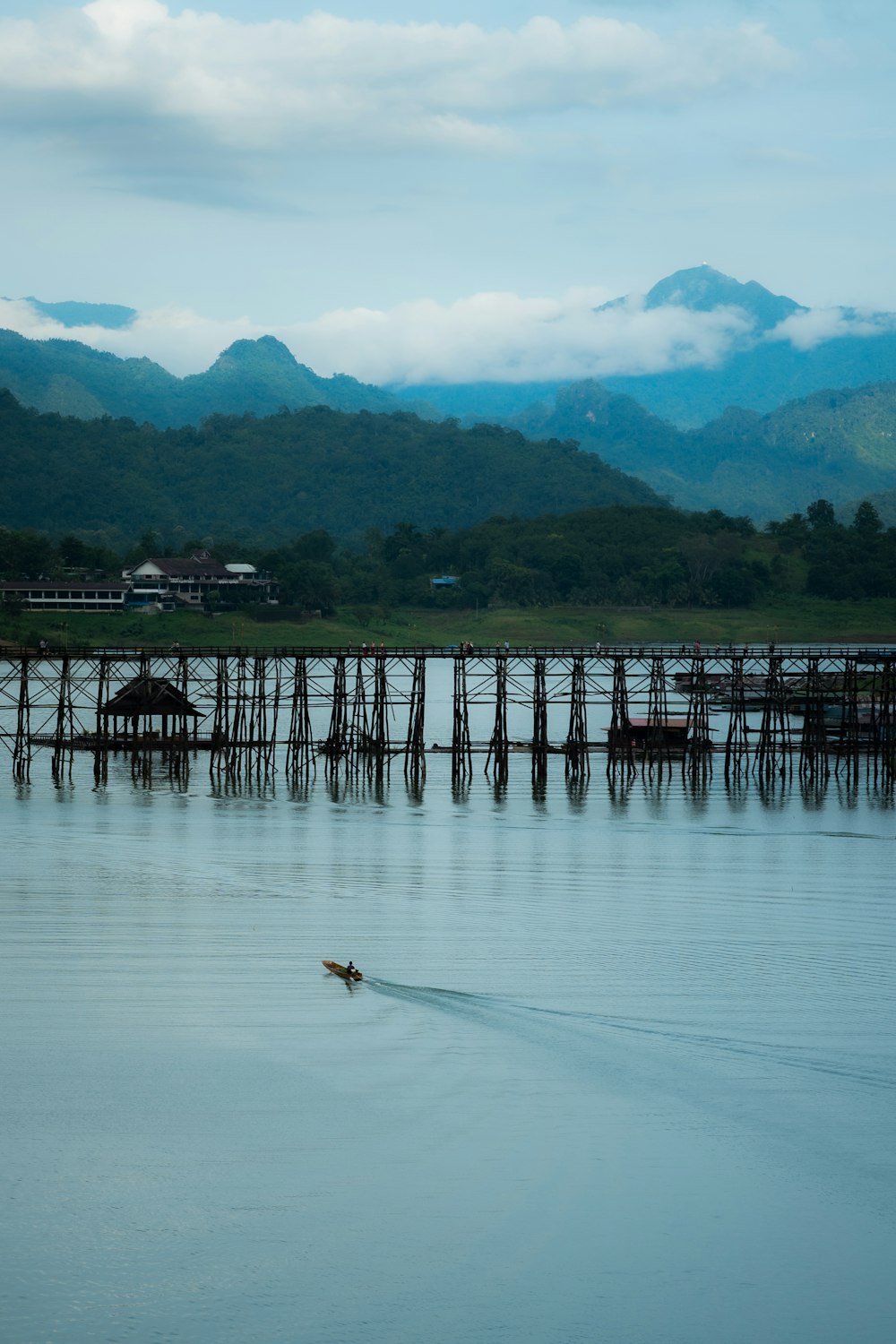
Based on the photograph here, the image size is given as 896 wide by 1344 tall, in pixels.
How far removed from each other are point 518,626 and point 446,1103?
97077 millimetres

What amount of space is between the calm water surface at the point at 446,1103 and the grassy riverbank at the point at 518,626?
2807 inches

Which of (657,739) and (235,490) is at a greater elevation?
(235,490)

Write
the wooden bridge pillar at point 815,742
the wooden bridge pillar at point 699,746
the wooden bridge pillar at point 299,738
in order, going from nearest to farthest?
the wooden bridge pillar at point 815,742 < the wooden bridge pillar at point 299,738 < the wooden bridge pillar at point 699,746

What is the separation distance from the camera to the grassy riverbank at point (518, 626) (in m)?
103

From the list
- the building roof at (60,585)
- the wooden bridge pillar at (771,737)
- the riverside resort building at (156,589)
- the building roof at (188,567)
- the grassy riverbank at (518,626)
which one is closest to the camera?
the wooden bridge pillar at (771,737)

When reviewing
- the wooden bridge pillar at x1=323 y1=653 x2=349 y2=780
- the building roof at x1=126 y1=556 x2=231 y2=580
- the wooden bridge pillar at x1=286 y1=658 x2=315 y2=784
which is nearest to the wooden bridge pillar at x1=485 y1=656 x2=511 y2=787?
the wooden bridge pillar at x1=323 y1=653 x2=349 y2=780

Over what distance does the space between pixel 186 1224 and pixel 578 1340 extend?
417 centimetres

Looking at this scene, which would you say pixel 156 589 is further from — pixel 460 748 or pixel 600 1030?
pixel 600 1030

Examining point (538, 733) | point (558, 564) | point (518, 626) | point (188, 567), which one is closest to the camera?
point (538, 733)

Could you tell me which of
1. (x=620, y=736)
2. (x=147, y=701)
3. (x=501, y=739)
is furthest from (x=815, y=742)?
(x=147, y=701)

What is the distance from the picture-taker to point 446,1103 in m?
18.4

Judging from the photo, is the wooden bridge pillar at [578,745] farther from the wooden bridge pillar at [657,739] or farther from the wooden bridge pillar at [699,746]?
the wooden bridge pillar at [699,746]

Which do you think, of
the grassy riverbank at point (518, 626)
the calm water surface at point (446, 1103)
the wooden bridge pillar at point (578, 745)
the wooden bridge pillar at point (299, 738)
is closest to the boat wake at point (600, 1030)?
the calm water surface at point (446, 1103)

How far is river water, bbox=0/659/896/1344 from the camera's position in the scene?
14.3m
